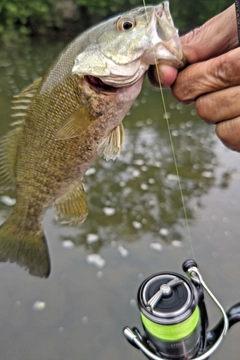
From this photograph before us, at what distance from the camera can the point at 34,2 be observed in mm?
18297

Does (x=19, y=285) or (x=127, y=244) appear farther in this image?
(x=127, y=244)

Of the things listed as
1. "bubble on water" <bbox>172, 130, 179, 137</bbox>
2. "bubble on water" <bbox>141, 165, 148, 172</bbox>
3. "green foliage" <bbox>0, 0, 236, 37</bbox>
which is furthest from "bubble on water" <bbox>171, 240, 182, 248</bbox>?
"green foliage" <bbox>0, 0, 236, 37</bbox>

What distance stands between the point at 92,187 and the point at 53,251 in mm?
1306

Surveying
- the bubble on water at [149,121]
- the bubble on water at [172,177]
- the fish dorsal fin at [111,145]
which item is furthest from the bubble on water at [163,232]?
the bubble on water at [149,121]

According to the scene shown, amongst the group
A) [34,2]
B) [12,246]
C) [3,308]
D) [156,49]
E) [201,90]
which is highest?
[34,2]

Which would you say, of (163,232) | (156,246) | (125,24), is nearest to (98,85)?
(125,24)

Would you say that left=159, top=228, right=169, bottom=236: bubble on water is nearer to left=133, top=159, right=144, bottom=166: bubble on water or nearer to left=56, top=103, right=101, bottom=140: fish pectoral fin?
left=133, top=159, right=144, bottom=166: bubble on water

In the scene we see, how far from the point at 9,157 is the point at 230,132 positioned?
1139 millimetres

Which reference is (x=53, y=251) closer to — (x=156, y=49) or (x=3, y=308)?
(x=3, y=308)

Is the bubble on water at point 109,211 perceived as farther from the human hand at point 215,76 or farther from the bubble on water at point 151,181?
the human hand at point 215,76

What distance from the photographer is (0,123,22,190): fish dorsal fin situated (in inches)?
73.8

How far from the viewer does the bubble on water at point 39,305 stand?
298cm

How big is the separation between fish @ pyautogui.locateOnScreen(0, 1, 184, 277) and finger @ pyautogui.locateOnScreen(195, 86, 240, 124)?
0.18 metres

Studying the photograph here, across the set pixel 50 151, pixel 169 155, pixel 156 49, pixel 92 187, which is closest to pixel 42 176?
pixel 50 151
